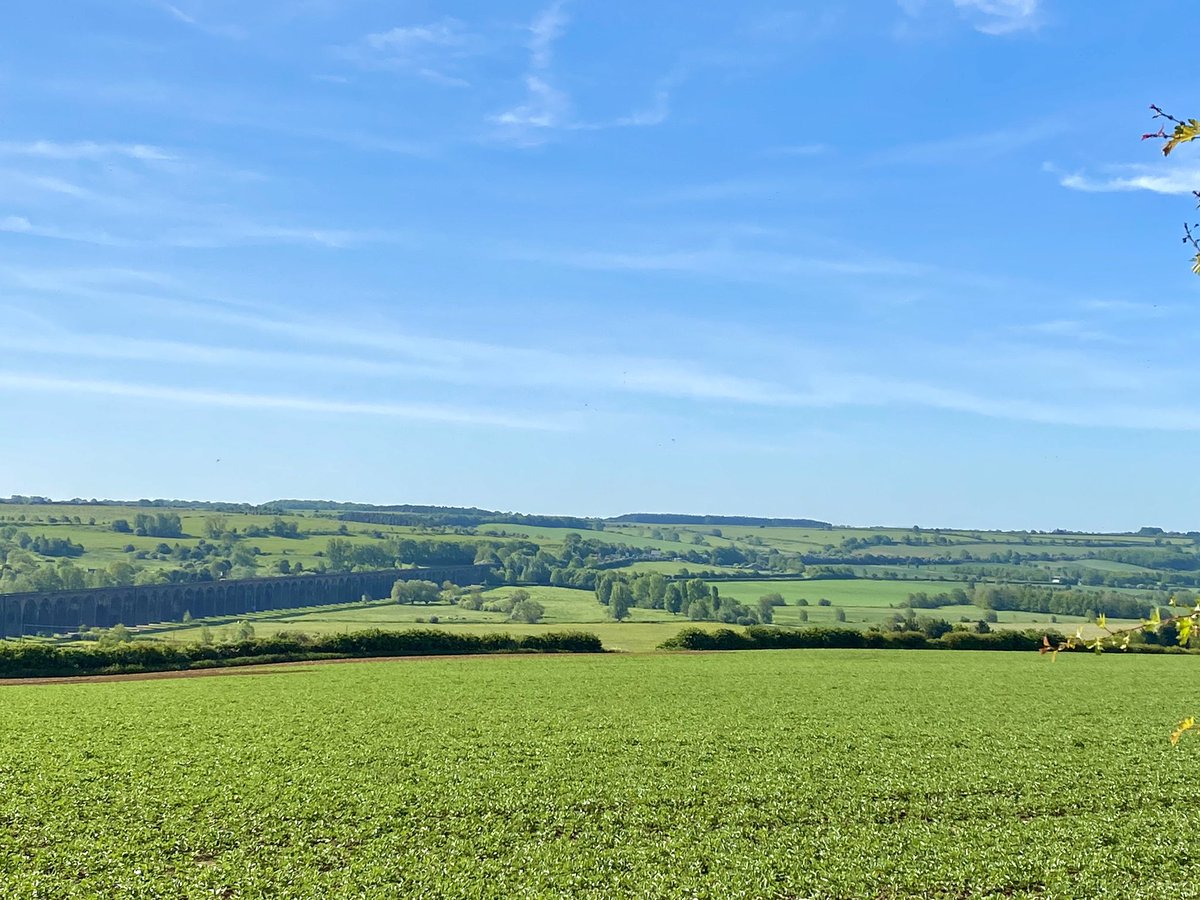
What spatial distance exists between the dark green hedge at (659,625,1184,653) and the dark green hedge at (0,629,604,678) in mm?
9648

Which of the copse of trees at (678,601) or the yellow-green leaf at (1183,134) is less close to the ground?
the yellow-green leaf at (1183,134)

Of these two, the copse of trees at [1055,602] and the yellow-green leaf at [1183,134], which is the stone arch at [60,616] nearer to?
the copse of trees at [1055,602]

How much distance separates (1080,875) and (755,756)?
527 inches

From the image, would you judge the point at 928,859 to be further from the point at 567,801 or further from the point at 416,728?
the point at 416,728

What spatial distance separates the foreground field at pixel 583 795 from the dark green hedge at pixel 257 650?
12196 millimetres

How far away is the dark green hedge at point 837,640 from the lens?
83.6 metres

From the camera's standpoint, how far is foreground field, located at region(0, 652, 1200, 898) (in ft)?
78.7

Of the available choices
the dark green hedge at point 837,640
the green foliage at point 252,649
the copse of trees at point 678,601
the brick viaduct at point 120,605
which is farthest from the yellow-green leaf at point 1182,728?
the brick viaduct at point 120,605

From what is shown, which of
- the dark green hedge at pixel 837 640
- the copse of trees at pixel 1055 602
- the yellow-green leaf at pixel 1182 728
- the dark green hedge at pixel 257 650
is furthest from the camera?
the copse of trees at pixel 1055 602

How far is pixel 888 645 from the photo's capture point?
86375 mm

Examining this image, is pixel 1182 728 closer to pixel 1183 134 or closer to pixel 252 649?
pixel 1183 134

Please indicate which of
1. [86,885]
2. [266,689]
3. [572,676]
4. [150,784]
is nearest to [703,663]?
[572,676]

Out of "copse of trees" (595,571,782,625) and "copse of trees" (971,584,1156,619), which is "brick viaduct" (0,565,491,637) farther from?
"copse of trees" (971,584,1156,619)

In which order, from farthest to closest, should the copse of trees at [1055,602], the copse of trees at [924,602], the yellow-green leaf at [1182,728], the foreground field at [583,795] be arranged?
the copse of trees at [924,602], the copse of trees at [1055,602], the foreground field at [583,795], the yellow-green leaf at [1182,728]
